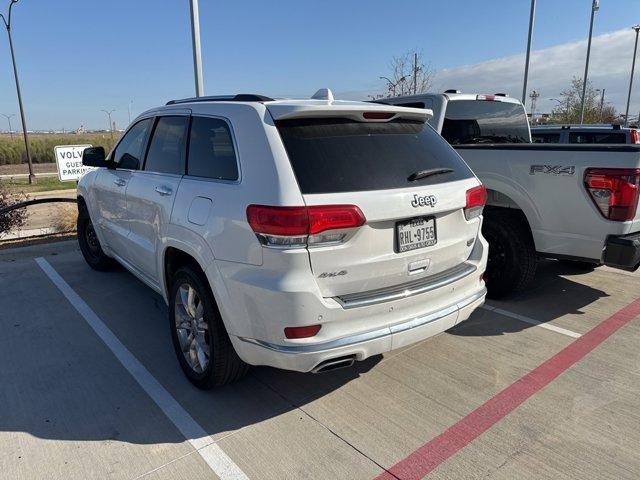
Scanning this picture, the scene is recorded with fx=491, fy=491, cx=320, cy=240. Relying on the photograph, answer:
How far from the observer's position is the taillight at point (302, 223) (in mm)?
2496

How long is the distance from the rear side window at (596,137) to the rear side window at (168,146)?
8.62 metres

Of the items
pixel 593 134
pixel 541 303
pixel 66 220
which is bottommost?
pixel 66 220

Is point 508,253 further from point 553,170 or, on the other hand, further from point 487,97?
point 487,97

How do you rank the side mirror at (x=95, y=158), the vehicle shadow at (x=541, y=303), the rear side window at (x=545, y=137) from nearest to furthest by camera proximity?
the vehicle shadow at (x=541, y=303)
the side mirror at (x=95, y=158)
the rear side window at (x=545, y=137)

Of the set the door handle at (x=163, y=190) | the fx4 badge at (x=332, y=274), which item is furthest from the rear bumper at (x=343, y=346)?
the door handle at (x=163, y=190)

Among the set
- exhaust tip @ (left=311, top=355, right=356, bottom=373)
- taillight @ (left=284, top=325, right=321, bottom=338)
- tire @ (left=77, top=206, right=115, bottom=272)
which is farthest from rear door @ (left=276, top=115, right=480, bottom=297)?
tire @ (left=77, top=206, right=115, bottom=272)

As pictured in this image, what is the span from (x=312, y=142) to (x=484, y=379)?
2034 millimetres

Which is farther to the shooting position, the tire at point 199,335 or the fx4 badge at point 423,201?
the tire at point 199,335

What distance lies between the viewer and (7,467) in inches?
102

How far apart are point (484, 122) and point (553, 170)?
1.71 meters

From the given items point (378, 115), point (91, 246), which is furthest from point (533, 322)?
point (91, 246)

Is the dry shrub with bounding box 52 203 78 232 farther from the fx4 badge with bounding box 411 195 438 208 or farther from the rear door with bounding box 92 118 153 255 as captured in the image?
the fx4 badge with bounding box 411 195 438 208

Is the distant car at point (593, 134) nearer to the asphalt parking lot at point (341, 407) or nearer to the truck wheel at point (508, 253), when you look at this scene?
the truck wheel at point (508, 253)

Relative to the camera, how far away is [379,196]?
2.71 meters
